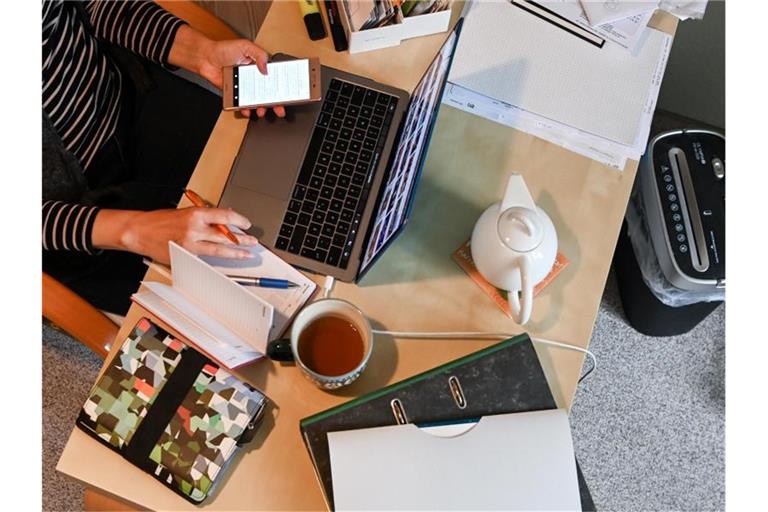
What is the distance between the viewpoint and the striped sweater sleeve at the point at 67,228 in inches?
38.0

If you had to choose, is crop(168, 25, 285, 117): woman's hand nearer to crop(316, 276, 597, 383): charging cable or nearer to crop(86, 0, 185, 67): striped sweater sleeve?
crop(86, 0, 185, 67): striped sweater sleeve

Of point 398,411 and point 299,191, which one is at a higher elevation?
point 299,191

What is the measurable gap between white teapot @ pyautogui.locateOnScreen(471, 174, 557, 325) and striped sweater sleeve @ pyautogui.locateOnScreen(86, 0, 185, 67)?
68 centimetres

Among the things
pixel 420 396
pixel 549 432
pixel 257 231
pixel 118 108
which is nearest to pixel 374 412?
pixel 420 396

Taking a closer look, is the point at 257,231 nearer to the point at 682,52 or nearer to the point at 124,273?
the point at 124,273

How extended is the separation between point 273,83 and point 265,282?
33cm

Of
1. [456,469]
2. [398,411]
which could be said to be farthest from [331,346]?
[456,469]

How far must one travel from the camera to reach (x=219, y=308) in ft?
2.73

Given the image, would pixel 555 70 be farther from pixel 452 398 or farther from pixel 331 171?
pixel 452 398

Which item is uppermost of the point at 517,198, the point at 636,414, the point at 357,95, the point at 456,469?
the point at 357,95

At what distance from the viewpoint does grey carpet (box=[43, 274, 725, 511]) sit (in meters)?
1.49

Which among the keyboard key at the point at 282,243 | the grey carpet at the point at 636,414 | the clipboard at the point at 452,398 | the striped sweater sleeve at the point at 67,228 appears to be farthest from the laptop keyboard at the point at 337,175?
the grey carpet at the point at 636,414

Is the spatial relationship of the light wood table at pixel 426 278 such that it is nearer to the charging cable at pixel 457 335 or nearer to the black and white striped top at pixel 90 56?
the charging cable at pixel 457 335

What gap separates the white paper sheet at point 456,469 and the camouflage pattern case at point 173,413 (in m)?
0.15
